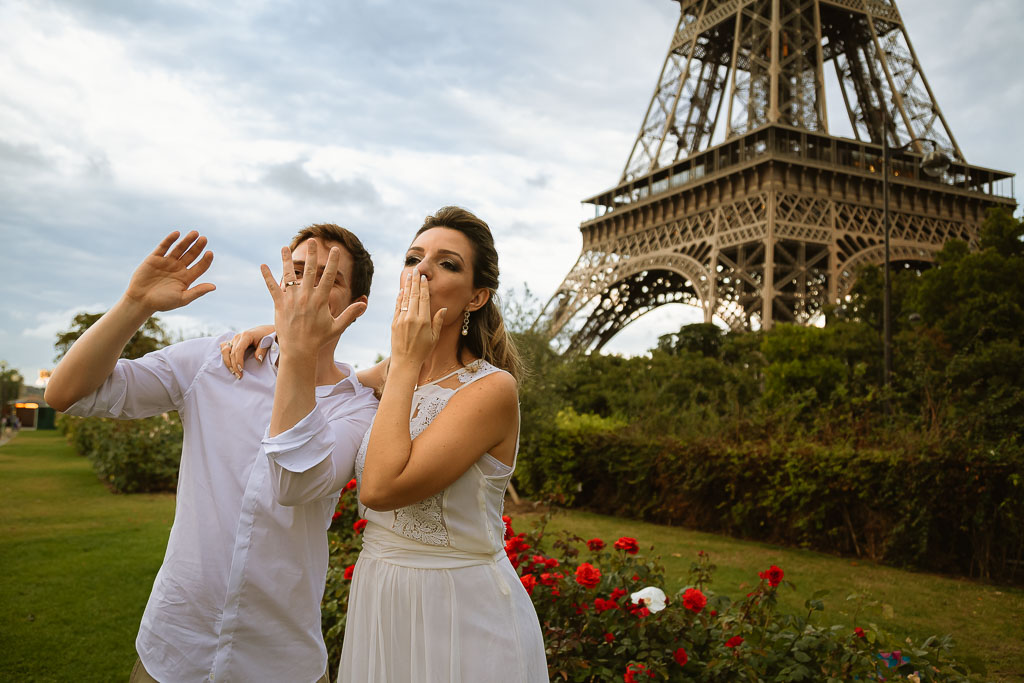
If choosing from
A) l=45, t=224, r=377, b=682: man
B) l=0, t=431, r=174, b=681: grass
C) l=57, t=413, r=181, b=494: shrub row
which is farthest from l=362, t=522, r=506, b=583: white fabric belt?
l=57, t=413, r=181, b=494: shrub row

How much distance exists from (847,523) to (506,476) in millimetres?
8358

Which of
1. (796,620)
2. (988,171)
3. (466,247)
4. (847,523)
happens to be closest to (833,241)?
(988,171)

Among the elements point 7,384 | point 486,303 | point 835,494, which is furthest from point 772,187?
point 7,384

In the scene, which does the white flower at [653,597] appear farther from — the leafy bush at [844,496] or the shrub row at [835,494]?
the leafy bush at [844,496]

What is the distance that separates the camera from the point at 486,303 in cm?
217

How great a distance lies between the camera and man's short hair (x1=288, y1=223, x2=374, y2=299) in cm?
212

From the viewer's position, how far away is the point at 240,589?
181 cm

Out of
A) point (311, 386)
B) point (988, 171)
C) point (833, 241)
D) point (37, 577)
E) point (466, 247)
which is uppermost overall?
point (988, 171)

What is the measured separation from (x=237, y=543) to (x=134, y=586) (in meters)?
5.96

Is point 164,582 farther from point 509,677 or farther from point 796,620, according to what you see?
point 796,620

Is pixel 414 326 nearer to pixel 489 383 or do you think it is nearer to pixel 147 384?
pixel 489 383

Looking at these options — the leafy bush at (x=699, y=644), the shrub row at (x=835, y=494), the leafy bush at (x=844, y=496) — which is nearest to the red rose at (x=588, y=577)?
the leafy bush at (x=699, y=644)

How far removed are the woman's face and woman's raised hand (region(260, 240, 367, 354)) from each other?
0.27 meters

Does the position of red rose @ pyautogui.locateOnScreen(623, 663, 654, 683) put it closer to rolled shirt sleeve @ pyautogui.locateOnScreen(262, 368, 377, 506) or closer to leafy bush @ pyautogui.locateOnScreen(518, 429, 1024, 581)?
rolled shirt sleeve @ pyautogui.locateOnScreen(262, 368, 377, 506)
